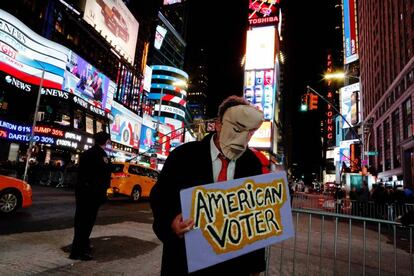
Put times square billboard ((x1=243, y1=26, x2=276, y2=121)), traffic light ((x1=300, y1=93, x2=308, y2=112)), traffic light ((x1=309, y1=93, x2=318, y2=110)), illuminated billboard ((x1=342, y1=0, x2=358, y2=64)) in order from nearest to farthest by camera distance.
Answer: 1. traffic light ((x1=309, y1=93, x2=318, y2=110))
2. traffic light ((x1=300, y1=93, x2=308, y2=112))
3. times square billboard ((x1=243, y1=26, x2=276, y2=121))
4. illuminated billboard ((x1=342, y1=0, x2=358, y2=64))

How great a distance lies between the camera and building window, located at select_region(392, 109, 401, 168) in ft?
146

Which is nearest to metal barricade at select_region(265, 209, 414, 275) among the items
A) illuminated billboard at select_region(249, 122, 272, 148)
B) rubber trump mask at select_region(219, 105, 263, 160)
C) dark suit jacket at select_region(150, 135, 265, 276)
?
dark suit jacket at select_region(150, 135, 265, 276)

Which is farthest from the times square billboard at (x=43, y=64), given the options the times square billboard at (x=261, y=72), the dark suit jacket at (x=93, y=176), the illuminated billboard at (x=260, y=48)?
the illuminated billboard at (x=260, y=48)

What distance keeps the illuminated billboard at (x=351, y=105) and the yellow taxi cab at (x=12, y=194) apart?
196 ft

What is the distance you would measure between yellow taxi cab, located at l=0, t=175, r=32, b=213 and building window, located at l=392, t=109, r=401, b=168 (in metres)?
47.8

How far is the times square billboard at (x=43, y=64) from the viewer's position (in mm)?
25672

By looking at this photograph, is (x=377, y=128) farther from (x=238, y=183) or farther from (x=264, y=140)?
(x=238, y=183)

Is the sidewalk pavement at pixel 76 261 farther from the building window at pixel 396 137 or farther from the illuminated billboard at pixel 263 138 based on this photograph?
the illuminated billboard at pixel 263 138

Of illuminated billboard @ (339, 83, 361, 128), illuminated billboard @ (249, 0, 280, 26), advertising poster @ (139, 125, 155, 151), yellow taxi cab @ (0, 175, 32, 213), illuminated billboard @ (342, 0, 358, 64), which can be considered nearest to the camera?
yellow taxi cab @ (0, 175, 32, 213)

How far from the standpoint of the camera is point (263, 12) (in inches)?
3068

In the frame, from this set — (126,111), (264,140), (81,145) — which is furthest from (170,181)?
(264,140)

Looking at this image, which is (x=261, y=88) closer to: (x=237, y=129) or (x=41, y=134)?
(x=41, y=134)

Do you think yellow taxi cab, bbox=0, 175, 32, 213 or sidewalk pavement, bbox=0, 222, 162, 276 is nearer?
sidewalk pavement, bbox=0, 222, 162, 276

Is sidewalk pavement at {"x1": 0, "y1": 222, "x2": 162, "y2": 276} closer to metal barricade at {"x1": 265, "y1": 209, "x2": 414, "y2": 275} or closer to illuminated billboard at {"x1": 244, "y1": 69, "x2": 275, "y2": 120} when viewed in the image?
metal barricade at {"x1": 265, "y1": 209, "x2": 414, "y2": 275}
